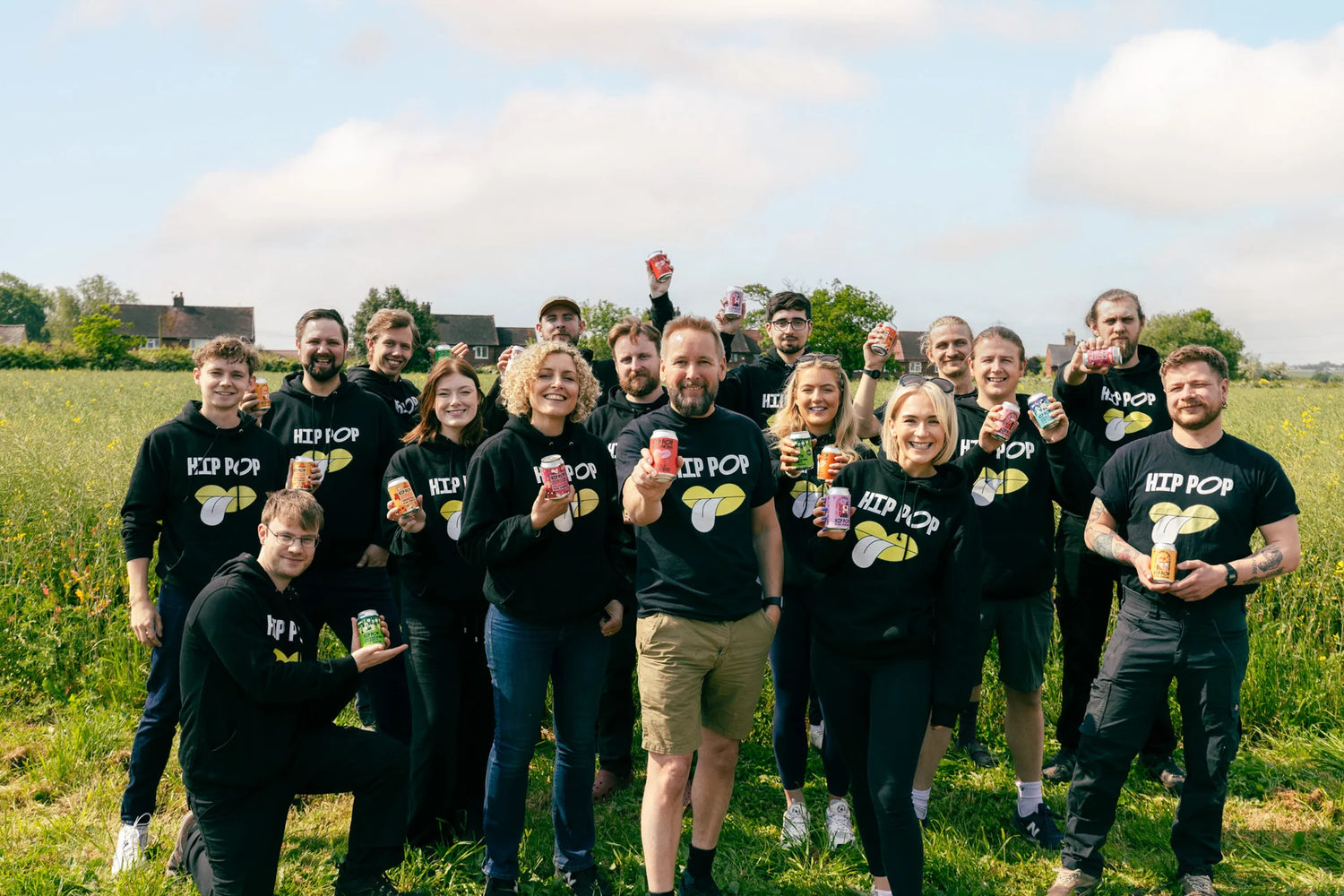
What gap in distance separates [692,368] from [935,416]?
3.21 feet

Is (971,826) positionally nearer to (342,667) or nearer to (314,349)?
(342,667)

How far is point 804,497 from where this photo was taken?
13.5ft

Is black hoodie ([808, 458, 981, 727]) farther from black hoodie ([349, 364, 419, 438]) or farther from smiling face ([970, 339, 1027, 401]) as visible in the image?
black hoodie ([349, 364, 419, 438])

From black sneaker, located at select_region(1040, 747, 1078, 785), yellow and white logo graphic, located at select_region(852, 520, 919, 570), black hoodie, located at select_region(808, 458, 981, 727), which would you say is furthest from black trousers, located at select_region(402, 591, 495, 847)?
black sneaker, located at select_region(1040, 747, 1078, 785)

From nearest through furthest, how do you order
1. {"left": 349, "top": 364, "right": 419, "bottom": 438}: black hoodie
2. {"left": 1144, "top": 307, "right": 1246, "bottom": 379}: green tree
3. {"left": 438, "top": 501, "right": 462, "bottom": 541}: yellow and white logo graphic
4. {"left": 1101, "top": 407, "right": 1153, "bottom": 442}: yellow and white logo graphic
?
{"left": 438, "top": 501, "right": 462, "bottom": 541}: yellow and white logo graphic < {"left": 1101, "top": 407, "right": 1153, "bottom": 442}: yellow and white logo graphic < {"left": 349, "top": 364, "right": 419, "bottom": 438}: black hoodie < {"left": 1144, "top": 307, "right": 1246, "bottom": 379}: green tree

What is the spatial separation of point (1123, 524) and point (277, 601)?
3.59 m

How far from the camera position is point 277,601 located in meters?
3.49

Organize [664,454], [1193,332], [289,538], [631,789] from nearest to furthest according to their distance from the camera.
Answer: [664,454], [289,538], [631,789], [1193,332]

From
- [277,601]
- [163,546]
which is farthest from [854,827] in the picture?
[163,546]

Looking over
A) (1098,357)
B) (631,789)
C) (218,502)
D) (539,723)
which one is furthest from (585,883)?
(1098,357)

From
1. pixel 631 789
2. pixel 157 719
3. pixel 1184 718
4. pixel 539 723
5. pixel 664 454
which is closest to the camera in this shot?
pixel 664 454

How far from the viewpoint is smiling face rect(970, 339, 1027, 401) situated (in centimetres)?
427

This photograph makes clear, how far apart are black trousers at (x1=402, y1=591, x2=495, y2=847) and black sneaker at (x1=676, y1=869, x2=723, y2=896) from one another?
106cm

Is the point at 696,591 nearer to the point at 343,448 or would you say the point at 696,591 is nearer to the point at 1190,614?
the point at 1190,614
